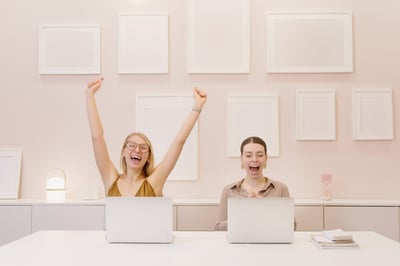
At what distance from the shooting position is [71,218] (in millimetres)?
4156

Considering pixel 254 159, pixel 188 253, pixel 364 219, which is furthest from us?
pixel 364 219

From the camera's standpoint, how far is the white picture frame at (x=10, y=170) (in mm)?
4504

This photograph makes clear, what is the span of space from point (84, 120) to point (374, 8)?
2901 millimetres

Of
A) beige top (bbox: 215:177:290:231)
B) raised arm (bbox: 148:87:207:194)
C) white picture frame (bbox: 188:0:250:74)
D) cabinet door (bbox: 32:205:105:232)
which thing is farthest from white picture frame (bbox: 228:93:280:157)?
cabinet door (bbox: 32:205:105:232)

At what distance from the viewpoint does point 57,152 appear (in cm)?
456

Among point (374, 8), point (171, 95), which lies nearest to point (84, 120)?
point (171, 95)

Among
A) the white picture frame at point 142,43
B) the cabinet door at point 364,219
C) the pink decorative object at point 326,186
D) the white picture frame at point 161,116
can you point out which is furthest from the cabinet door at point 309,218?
the white picture frame at point 142,43

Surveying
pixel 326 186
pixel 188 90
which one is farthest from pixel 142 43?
pixel 326 186

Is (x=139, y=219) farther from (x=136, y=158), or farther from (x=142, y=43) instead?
(x=142, y=43)

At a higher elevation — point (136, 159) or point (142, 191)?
point (136, 159)

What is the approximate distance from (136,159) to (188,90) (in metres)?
1.42

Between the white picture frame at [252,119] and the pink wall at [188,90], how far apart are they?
0.06 metres

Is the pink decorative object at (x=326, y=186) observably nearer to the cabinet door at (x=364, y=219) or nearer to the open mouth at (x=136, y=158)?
the cabinet door at (x=364, y=219)

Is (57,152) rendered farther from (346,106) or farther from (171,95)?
(346,106)
